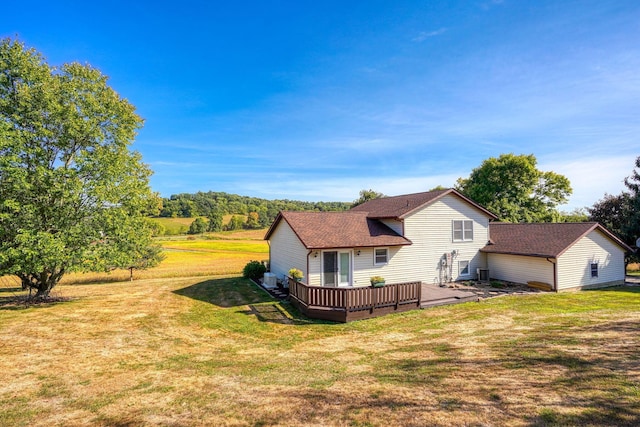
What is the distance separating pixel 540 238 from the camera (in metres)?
19.4

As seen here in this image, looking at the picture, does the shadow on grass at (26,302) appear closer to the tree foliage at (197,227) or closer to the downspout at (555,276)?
the downspout at (555,276)

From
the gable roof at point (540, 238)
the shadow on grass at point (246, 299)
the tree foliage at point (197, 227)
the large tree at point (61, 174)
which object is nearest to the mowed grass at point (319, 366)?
the shadow on grass at point (246, 299)

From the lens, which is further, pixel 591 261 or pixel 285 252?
pixel 285 252

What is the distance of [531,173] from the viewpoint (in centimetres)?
3816

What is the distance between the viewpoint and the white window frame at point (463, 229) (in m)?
20.3

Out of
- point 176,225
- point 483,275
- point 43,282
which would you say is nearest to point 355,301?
point 483,275

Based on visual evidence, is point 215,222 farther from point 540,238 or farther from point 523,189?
point 540,238

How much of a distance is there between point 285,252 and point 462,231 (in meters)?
11.7

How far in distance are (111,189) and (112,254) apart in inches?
124

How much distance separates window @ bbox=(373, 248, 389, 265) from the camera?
1753 centimetres

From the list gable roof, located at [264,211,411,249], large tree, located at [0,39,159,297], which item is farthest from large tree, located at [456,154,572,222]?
large tree, located at [0,39,159,297]

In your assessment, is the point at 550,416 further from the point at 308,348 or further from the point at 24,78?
the point at 24,78

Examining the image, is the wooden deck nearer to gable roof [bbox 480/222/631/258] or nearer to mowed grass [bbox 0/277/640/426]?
mowed grass [bbox 0/277/640/426]

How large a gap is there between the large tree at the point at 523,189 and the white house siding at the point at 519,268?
1898 centimetres
